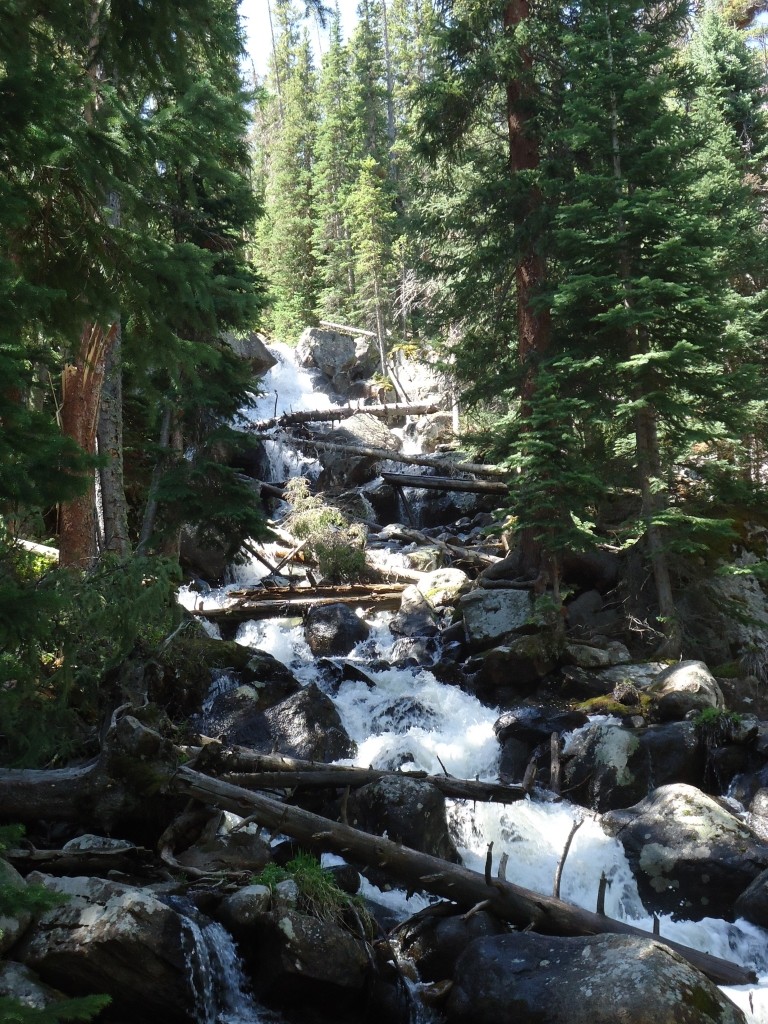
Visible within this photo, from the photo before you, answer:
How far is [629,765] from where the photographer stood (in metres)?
8.95

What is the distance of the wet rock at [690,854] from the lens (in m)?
7.20

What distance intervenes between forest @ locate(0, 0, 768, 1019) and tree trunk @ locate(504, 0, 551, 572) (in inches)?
2.0

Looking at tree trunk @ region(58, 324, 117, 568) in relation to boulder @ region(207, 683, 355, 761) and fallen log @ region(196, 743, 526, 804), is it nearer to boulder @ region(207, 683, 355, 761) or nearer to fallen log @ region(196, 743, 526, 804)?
boulder @ region(207, 683, 355, 761)

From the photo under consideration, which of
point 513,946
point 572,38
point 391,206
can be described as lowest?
point 513,946

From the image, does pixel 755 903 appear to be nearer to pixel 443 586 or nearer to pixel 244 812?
pixel 244 812

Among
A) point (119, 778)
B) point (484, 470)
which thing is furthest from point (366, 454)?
point (119, 778)

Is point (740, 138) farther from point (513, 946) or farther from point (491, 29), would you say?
point (513, 946)

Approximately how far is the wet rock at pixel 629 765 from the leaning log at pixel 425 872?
2455 millimetres

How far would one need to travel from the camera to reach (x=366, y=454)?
2056 centimetres

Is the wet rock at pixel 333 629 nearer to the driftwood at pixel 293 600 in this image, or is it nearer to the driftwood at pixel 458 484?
the driftwood at pixel 293 600

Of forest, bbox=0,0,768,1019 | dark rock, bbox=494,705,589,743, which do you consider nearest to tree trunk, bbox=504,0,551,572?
forest, bbox=0,0,768,1019

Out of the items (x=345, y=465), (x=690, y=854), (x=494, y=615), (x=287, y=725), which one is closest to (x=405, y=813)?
(x=690, y=854)

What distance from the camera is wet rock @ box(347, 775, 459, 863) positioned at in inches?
288

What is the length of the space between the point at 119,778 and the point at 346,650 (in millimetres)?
6994
